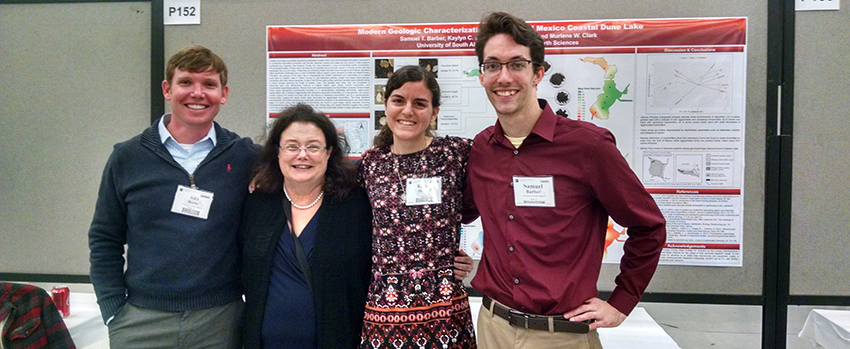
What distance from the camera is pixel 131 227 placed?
1572 millimetres

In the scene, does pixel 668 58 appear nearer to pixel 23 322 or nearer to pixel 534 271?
pixel 534 271

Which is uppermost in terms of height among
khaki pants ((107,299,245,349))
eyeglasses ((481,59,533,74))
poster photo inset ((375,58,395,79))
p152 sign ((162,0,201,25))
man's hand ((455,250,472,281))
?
p152 sign ((162,0,201,25))

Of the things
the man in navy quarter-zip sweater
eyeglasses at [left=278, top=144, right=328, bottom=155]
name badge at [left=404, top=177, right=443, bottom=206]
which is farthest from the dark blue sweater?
name badge at [left=404, top=177, right=443, bottom=206]

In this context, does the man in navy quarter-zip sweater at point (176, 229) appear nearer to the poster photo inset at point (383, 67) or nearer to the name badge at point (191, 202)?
the name badge at point (191, 202)

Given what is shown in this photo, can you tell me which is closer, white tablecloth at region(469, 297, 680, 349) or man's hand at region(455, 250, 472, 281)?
man's hand at region(455, 250, 472, 281)

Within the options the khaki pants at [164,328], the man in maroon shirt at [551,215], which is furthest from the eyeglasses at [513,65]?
the khaki pants at [164,328]

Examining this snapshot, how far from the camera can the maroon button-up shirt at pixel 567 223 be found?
1.35 metres

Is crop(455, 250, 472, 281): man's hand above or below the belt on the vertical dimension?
above

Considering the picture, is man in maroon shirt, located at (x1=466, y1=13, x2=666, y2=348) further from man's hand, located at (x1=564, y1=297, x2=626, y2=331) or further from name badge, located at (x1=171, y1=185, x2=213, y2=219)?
name badge, located at (x1=171, y1=185, x2=213, y2=219)

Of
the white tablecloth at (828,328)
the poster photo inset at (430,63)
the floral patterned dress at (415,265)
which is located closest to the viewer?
the floral patterned dress at (415,265)

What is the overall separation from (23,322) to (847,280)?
12.2ft

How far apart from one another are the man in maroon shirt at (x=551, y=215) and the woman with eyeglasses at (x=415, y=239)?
17 centimetres

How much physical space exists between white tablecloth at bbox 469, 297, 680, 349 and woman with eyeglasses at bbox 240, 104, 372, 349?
81 cm

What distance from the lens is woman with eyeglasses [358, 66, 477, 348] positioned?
1462mm
